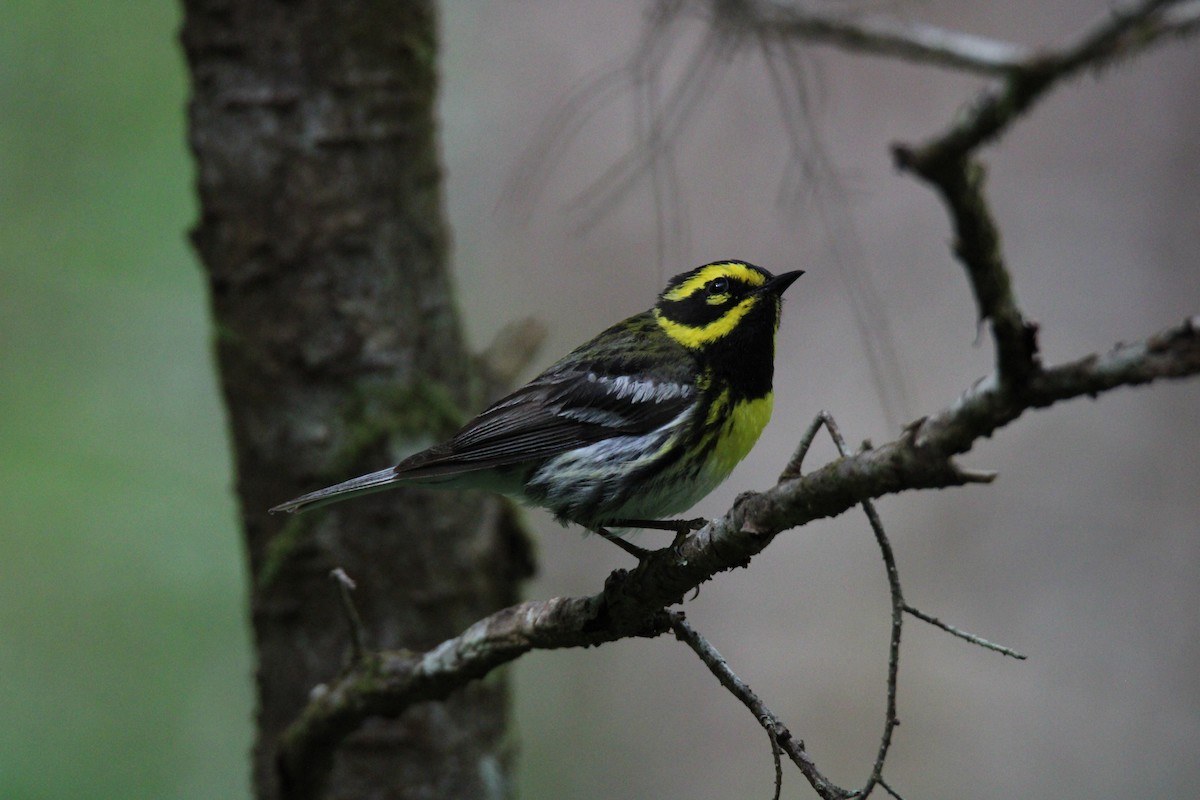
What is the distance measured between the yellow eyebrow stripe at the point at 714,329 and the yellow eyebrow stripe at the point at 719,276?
4.5 inches

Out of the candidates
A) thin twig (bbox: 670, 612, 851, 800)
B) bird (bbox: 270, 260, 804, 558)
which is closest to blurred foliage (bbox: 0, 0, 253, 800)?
bird (bbox: 270, 260, 804, 558)

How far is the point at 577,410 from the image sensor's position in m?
3.83

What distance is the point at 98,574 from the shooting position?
6730 millimetres

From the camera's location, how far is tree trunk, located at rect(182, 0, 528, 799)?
4168mm

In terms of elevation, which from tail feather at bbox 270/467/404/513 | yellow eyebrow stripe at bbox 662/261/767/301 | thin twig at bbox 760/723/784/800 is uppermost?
yellow eyebrow stripe at bbox 662/261/767/301

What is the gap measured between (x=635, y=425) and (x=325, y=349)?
1289 mm

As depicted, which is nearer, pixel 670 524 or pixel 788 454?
pixel 670 524

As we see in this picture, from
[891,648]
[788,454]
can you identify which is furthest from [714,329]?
[788,454]

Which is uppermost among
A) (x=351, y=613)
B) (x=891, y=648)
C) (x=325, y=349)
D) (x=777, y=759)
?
(x=325, y=349)

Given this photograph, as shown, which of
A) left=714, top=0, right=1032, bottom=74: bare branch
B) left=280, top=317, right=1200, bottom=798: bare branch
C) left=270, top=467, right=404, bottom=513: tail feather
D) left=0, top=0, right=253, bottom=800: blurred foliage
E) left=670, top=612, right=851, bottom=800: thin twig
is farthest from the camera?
left=0, top=0, right=253, bottom=800: blurred foliage

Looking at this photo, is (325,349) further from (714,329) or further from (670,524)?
(670,524)

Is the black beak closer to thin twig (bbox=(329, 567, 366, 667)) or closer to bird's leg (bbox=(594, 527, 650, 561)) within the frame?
bird's leg (bbox=(594, 527, 650, 561))

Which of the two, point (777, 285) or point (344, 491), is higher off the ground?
point (777, 285)

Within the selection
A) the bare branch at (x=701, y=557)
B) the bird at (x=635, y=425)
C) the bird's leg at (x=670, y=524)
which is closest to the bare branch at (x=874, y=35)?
the bird at (x=635, y=425)
